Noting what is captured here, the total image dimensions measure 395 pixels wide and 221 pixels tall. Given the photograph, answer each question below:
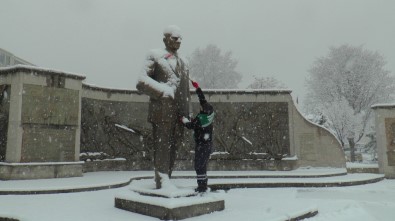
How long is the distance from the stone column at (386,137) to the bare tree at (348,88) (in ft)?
63.8

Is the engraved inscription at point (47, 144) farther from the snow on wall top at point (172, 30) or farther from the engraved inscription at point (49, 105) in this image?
the snow on wall top at point (172, 30)

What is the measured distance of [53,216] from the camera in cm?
472

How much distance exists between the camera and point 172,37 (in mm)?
5539

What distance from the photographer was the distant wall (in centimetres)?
1284

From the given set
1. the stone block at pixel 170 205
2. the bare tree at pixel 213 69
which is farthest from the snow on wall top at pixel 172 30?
the bare tree at pixel 213 69

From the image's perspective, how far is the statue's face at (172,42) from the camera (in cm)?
554

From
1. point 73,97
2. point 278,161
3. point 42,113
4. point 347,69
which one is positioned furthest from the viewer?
point 347,69

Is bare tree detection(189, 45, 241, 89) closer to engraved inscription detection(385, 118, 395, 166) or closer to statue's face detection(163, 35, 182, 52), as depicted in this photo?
engraved inscription detection(385, 118, 395, 166)

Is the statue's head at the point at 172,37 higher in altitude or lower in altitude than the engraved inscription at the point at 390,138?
higher

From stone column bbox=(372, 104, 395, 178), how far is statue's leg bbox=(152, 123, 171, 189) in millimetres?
10065

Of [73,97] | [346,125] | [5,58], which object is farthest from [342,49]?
[5,58]

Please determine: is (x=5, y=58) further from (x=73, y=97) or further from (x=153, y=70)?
(x=153, y=70)

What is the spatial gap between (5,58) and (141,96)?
49132 millimetres

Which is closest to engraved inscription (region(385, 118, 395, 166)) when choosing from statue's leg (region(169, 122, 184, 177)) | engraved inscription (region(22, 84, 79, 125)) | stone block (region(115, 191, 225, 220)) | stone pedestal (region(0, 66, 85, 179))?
stone block (region(115, 191, 225, 220))
